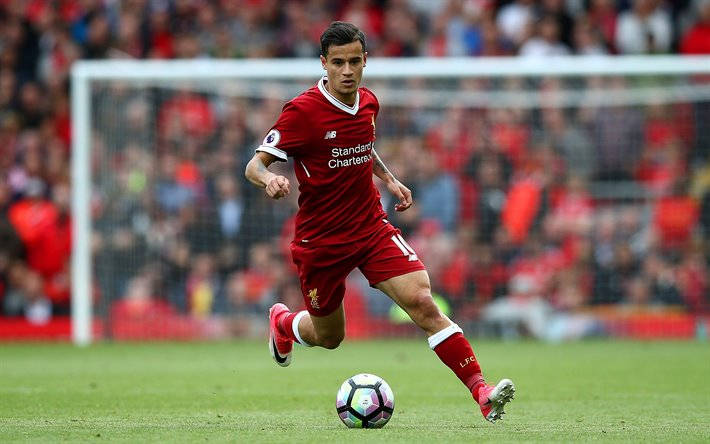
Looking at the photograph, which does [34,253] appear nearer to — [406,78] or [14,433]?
[406,78]

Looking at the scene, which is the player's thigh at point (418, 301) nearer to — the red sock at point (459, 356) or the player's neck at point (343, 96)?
the red sock at point (459, 356)

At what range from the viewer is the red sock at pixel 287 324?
9.16 metres

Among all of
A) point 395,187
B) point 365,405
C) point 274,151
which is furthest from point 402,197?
point 365,405

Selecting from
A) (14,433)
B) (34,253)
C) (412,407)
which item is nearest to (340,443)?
(14,433)

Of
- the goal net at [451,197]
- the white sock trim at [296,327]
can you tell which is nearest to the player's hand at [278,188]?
the white sock trim at [296,327]

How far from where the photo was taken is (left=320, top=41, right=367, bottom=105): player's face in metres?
7.95

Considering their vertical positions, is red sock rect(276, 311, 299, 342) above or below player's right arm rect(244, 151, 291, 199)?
below

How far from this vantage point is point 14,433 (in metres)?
7.15

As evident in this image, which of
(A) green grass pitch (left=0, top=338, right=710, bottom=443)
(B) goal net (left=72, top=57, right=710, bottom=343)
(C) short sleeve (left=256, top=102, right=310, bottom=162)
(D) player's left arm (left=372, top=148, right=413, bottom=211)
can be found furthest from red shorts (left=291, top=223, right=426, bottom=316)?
(B) goal net (left=72, top=57, right=710, bottom=343)

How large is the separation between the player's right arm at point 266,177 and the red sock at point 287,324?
1.72 m

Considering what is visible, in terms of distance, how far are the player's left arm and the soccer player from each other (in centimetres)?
24

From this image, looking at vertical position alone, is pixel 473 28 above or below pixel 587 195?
above

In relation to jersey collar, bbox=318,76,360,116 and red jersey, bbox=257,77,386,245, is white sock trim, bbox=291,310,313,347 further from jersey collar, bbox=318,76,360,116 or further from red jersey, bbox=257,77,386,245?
jersey collar, bbox=318,76,360,116

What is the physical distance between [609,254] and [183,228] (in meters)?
5.83
